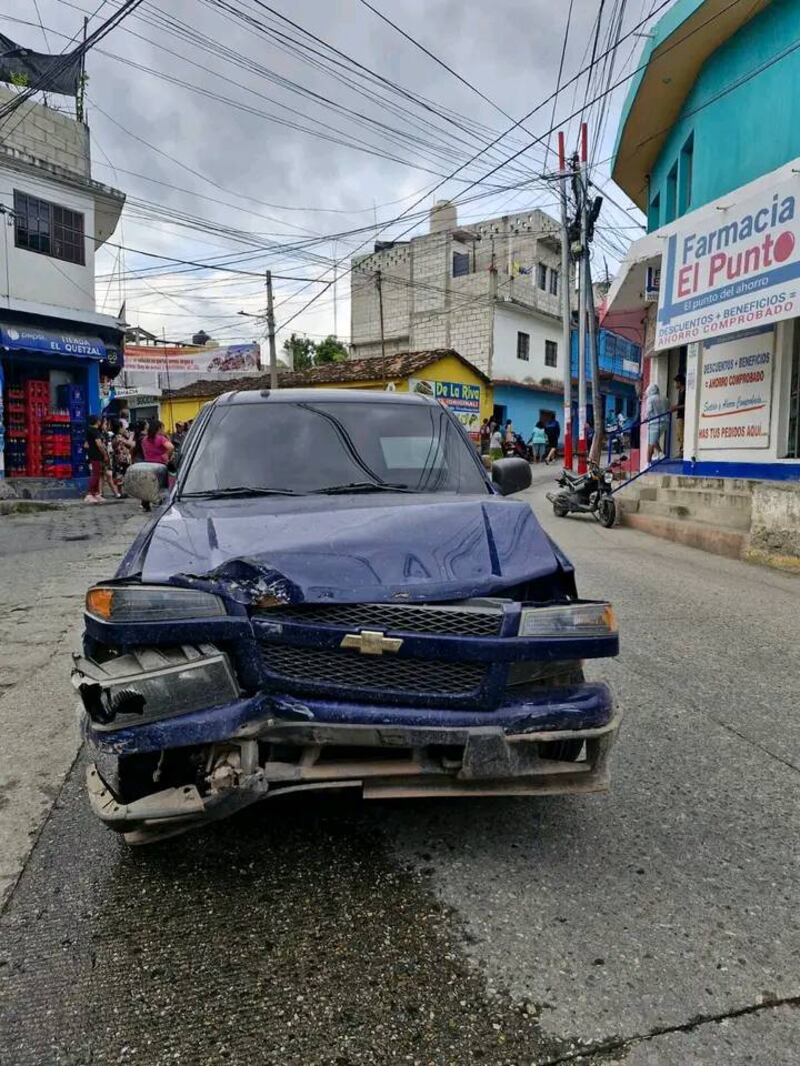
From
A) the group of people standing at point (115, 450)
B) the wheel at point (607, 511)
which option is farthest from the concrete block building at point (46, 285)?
the wheel at point (607, 511)

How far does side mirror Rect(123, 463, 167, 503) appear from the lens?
12.2 ft

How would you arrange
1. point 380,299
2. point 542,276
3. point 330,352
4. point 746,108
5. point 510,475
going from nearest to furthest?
point 510,475, point 746,108, point 542,276, point 380,299, point 330,352

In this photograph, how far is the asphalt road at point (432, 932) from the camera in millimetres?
1773

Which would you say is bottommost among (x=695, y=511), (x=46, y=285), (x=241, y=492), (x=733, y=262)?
(x=695, y=511)

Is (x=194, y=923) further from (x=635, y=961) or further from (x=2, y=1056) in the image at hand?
(x=635, y=961)

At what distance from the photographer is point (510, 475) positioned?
13.1 feet

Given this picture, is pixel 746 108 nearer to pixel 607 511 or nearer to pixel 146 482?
pixel 607 511

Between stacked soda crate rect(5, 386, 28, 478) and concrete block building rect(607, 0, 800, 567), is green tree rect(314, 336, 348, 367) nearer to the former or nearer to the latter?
stacked soda crate rect(5, 386, 28, 478)

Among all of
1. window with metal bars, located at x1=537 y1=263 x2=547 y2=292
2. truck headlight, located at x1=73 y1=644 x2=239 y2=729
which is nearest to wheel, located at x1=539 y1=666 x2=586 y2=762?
truck headlight, located at x1=73 y1=644 x2=239 y2=729

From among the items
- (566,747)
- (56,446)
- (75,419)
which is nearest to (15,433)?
(56,446)

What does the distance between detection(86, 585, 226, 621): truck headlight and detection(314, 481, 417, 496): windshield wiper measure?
3.78ft

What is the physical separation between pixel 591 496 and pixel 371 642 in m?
10.5

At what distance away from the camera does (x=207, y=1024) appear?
1.82m

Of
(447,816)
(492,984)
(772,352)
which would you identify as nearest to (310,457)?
(447,816)
